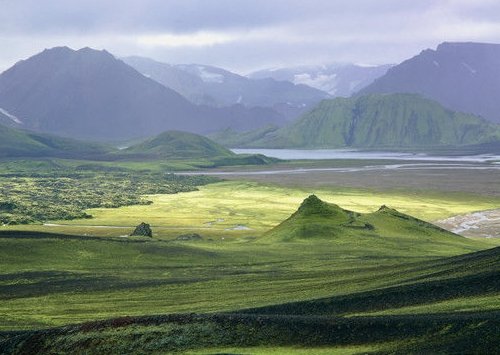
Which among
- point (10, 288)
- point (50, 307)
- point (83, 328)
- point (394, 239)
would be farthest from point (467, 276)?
point (394, 239)

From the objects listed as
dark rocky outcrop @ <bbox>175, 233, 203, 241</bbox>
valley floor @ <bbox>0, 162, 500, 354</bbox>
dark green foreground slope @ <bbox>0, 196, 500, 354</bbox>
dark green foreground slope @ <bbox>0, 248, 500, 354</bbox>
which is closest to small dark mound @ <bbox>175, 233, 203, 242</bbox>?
dark rocky outcrop @ <bbox>175, 233, 203, 241</bbox>

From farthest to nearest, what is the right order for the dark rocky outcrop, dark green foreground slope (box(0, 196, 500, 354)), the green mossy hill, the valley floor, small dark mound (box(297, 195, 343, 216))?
small dark mound (box(297, 195, 343, 216)), the dark rocky outcrop, the green mossy hill, dark green foreground slope (box(0, 196, 500, 354)), the valley floor

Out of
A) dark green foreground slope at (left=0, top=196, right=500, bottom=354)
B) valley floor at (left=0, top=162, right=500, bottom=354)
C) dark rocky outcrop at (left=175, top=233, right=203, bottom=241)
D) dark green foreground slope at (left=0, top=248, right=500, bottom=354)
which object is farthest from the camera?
dark rocky outcrop at (left=175, top=233, right=203, bottom=241)

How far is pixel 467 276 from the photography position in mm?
56812

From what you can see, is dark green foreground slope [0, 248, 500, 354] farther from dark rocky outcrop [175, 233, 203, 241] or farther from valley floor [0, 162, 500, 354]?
dark rocky outcrop [175, 233, 203, 241]

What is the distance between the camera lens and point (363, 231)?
131m

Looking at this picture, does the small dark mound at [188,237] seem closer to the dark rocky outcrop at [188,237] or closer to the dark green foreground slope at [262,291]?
the dark rocky outcrop at [188,237]

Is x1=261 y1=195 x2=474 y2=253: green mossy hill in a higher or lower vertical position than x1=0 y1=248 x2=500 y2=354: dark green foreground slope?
lower

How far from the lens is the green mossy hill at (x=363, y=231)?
12181 cm

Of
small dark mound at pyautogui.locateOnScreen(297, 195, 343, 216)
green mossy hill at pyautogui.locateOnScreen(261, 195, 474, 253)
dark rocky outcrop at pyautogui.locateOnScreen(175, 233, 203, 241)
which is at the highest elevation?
small dark mound at pyautogui.locateOnScreen(297, 195, 343, 216)

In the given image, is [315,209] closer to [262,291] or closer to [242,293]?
[262,291]

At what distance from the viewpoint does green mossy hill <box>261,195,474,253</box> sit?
121812 millimetres

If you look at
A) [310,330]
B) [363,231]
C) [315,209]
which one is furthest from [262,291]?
[315,209]

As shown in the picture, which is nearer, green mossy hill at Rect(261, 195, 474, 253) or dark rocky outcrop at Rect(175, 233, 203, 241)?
green mossy hill at Rect(261, 195, 474, 253)
